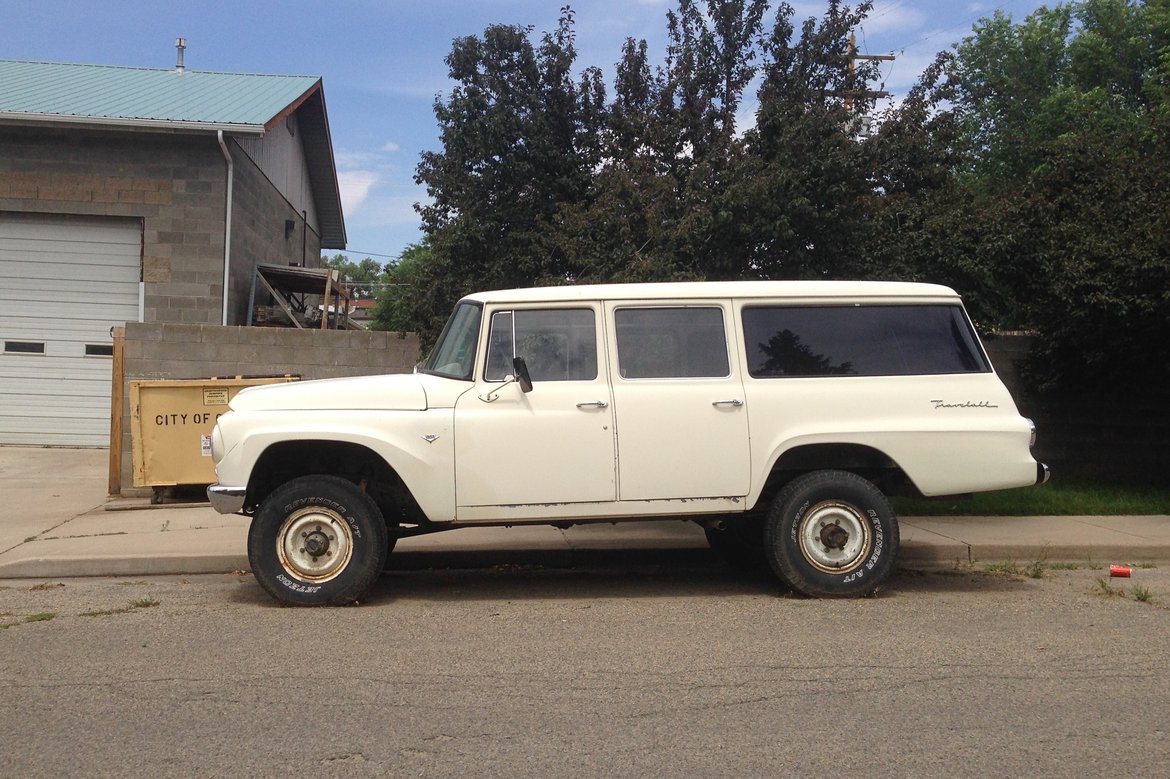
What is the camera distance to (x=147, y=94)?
18.0 m

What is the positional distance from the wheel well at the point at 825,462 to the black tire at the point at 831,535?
0.13 meters

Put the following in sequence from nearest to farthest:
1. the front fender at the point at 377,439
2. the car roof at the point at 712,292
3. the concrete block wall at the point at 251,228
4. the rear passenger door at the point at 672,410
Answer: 1. the front fender at the point at 377,439
2. the rear passenger door at the point at 672,410
3. the car roof at the point at 712,292
4. the concrete block wall at the point at 251,228

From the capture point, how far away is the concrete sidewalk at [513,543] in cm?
815

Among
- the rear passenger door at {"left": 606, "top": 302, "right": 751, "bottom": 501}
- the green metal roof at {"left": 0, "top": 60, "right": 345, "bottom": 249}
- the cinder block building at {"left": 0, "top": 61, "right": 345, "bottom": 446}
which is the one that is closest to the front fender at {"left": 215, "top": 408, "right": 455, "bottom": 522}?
the rear passenger door at {"left": 606, "top": 302, "right": 751, "bottom": 501}

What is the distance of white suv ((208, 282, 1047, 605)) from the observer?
267 inches

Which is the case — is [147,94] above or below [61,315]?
above

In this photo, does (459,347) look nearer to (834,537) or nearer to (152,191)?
(834,537)

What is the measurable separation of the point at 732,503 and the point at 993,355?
7.52m

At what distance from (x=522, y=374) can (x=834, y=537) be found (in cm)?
238

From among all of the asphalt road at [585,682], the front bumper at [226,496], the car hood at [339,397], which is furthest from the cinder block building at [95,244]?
the front bumper at [226,496]

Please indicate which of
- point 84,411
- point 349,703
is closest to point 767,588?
point 349,703

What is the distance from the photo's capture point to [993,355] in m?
13.2

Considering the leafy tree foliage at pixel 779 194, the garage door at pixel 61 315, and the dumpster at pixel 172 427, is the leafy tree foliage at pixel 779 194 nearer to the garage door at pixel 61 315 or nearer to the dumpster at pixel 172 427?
the dumpster at pixel 172 427

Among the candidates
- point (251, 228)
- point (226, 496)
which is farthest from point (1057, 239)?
point (251, 228)
